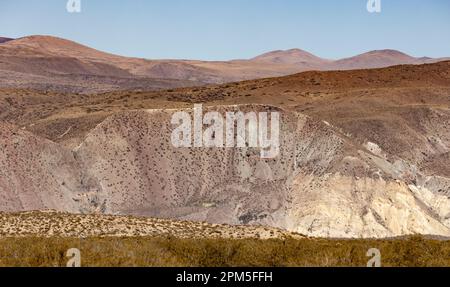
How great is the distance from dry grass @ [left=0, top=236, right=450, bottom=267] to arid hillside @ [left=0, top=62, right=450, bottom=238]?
125 ft

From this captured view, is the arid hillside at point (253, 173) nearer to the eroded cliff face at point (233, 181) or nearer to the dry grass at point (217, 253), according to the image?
the eroded cliff face at point (233, 181)

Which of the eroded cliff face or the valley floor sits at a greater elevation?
the valley floor

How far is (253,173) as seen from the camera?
2790 inches

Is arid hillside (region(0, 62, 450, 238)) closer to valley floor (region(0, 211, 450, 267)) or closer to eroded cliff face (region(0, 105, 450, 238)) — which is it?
eroded cliff face (region(0, 105, 450, 238))

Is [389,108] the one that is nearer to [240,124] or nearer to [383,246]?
[240,124]

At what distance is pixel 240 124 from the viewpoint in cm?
7550

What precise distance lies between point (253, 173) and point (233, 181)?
224 centimetres

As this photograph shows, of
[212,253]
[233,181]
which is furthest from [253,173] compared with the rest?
[212,253]

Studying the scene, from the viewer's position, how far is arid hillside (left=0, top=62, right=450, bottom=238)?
6256 centimetres

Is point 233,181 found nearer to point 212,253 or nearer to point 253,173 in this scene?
point 253,173

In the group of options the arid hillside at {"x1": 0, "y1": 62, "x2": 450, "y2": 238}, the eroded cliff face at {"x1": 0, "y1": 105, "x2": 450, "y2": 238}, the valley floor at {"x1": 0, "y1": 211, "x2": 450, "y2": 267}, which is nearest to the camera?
the valley floor at {"x1": 0, "y1": 211, "x2": 450, "y2": 267}

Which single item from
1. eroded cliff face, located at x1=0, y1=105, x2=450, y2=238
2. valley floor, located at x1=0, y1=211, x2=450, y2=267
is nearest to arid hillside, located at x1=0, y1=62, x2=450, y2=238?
eroded cliff face, located at x1=0, y1=105, x2=450, y2=238

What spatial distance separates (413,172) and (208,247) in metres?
57.2

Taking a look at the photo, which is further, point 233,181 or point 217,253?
point 233,181
